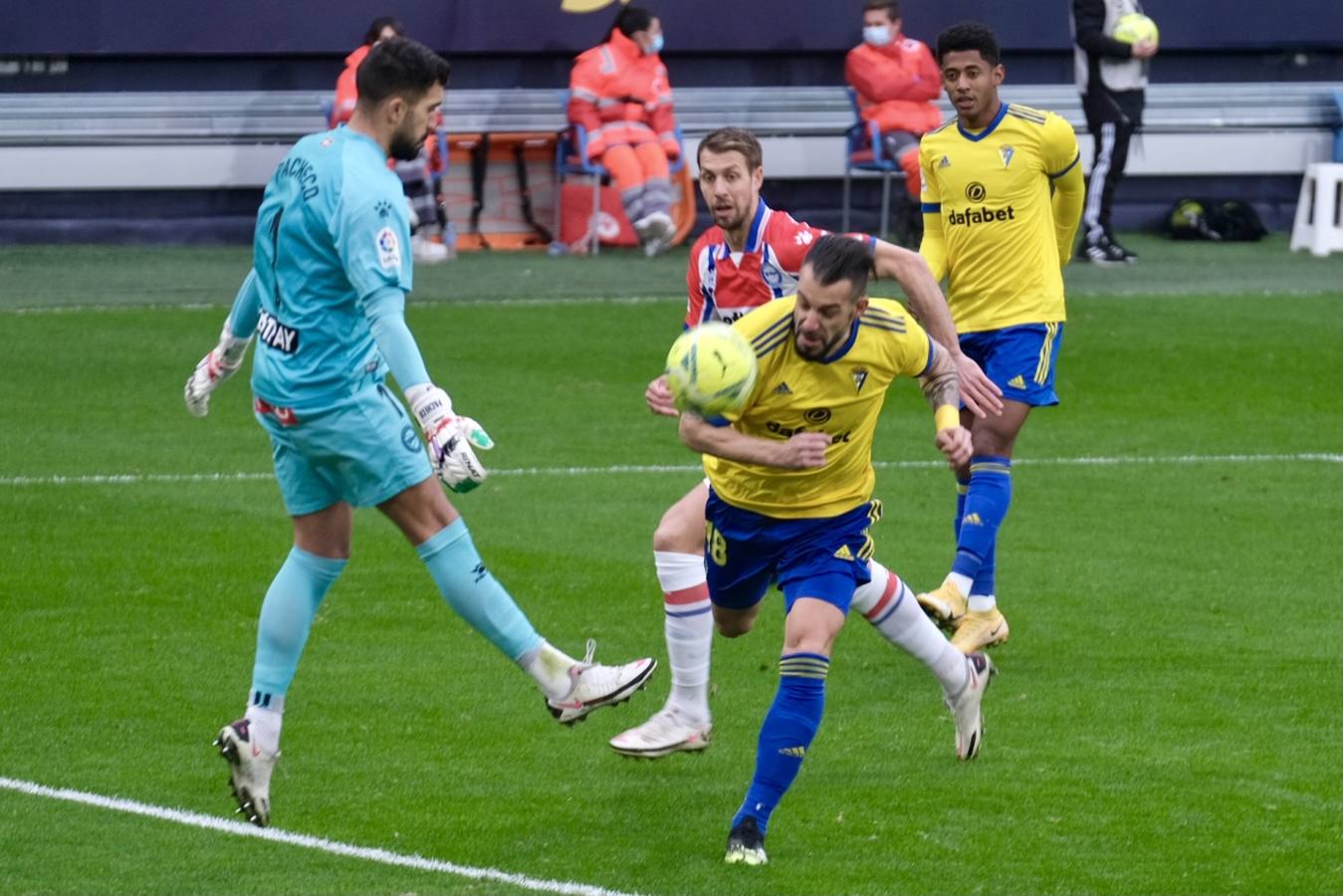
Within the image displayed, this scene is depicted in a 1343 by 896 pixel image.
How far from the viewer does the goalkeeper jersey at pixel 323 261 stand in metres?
6.00

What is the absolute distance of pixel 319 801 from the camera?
662 cm

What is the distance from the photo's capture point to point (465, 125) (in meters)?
20.3

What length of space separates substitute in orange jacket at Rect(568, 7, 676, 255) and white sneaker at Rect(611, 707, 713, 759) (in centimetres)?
1220

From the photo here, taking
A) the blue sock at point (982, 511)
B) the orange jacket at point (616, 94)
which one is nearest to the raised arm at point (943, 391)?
the blue sock at point (982, 511)

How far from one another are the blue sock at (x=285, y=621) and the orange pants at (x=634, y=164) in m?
12.7

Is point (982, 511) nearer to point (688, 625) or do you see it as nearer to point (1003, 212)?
point (1003, 212)

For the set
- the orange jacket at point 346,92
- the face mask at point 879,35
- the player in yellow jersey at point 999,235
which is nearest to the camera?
the player in yellow jersey at point 999,235

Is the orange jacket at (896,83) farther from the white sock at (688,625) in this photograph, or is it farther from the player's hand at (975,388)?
the white sock at (688,625)

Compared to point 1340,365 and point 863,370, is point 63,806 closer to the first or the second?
point 863,370

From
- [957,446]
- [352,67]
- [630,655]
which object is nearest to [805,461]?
[957,446]

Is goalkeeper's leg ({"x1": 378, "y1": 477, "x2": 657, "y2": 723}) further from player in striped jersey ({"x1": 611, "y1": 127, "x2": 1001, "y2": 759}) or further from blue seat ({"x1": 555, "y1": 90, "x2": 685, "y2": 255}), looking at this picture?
blue seat ({"x1": 555, "y1": 90, "x2": 685, "y2": 255})

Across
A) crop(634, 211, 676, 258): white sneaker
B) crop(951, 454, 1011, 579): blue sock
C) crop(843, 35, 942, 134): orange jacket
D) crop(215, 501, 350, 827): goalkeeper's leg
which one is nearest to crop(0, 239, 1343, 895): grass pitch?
crop(215, 501, 350, 827): goalkeeper's leg

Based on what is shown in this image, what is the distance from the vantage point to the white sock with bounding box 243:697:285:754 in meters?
6.30

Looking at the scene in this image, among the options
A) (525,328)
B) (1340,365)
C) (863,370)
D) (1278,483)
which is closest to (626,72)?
(525,328)
